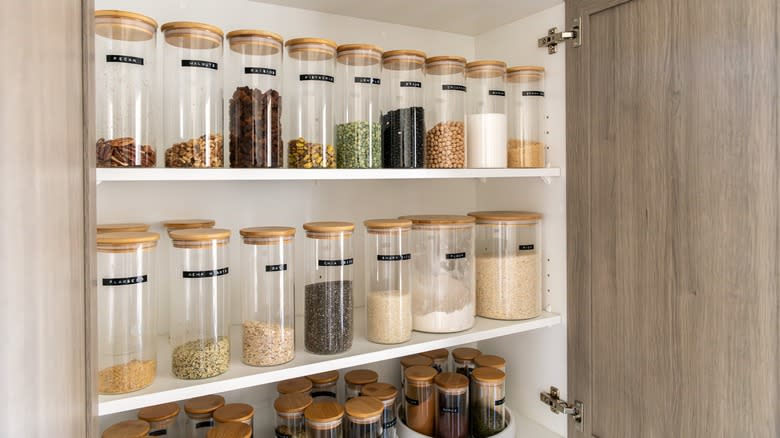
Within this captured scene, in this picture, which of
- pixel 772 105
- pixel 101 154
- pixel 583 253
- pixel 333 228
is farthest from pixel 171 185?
pixel 772 105

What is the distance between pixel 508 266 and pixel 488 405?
1.32 feet

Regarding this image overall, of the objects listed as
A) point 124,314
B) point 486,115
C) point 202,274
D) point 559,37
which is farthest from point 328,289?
point 559,37

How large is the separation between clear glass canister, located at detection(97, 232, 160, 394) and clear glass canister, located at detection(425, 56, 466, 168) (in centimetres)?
71

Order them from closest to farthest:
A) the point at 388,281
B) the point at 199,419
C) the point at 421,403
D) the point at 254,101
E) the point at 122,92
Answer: the point at 122,92, the point at 254,101, the point at 199,419, the point at 388,281, the point at 421,403

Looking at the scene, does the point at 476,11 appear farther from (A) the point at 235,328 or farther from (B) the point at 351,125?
(A) the point at 235,328

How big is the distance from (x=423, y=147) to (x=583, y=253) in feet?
1.75

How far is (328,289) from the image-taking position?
1.15 metres

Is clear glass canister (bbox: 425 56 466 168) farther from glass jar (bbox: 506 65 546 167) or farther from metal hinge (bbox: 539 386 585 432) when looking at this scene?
metal hinge (bbox: 539 386 585 432)

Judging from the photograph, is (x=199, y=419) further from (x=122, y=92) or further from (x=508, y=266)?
(x=508, y=266)

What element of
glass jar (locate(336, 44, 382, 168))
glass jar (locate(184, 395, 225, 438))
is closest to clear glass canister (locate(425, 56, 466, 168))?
glass jar (locate(336, 44, 382, 168))

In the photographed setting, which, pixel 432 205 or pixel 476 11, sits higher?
pixel 476 11

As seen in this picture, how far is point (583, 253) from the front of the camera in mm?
1342

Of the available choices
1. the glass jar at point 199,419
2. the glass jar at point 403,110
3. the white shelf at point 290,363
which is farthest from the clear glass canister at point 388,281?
the glass jar at point 199,419

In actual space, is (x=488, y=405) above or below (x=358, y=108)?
below
